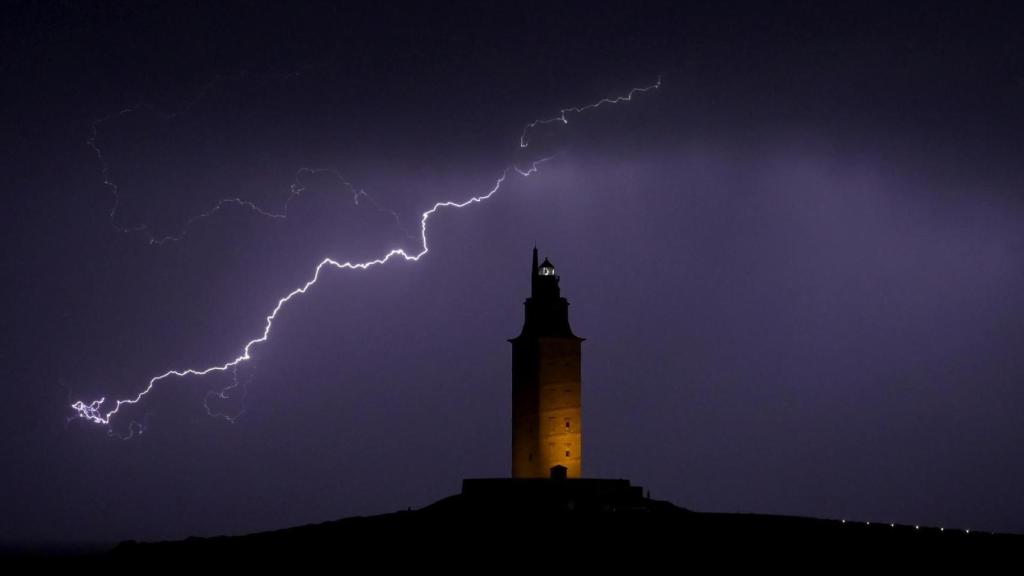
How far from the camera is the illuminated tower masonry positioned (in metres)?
50.5

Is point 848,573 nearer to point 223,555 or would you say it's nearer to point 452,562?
point 452,562

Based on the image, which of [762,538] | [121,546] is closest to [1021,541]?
[762,538]

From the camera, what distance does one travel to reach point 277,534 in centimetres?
4703

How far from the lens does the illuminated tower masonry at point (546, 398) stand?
5050cm

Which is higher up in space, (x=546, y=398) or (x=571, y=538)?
(x=546, y=398)

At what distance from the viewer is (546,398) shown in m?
50.7

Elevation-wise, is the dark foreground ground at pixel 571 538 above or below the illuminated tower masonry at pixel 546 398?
below

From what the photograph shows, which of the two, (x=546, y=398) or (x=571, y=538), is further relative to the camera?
(x=546, y=398)

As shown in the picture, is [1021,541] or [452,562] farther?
[1021,541]

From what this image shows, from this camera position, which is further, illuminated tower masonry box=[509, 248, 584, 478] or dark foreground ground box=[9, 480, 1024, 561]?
illuminated tower masonry box=[509, 248, 584, 478]

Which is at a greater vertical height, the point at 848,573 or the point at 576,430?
the point at 576,430

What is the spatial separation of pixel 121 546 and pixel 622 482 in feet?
65.3

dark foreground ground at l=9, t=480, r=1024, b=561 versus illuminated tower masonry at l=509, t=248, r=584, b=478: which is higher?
illuminated tower masonry at l=509, t=248, r=584, b=478

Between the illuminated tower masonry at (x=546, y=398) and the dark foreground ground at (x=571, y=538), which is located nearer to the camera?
the dark foreground ground at (x=571, y=538)
